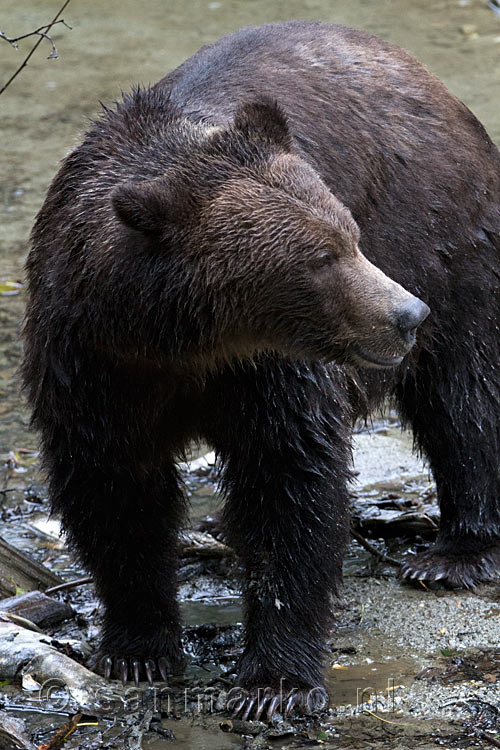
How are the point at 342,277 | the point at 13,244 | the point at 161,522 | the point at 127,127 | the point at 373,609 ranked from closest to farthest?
the point at 342,277 → the point at 127,127 → the point at 161,522 → the point at 373,609 → the point at 13,244

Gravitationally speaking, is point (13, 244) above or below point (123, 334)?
below

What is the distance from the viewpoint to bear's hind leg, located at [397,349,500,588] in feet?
19.3

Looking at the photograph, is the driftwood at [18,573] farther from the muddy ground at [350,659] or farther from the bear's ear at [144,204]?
the bear's ear at [144,204]

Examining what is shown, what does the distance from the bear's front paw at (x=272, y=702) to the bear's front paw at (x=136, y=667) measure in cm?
46

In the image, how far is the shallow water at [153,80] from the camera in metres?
5.63

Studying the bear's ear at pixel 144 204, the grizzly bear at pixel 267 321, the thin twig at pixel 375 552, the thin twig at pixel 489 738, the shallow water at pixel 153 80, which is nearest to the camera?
the bear's ear at pixel 144 204

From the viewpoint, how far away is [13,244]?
1059 centimetres

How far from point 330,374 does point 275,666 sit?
1215 mm

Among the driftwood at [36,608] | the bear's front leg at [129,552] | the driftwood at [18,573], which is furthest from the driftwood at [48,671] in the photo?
the driftwood at [18,573]

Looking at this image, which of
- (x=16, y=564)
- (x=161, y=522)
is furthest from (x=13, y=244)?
(x=161, y=522)

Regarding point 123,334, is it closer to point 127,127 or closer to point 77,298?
point 77,298

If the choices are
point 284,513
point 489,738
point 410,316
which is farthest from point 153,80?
point 489,738

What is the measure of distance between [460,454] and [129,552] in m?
1.85

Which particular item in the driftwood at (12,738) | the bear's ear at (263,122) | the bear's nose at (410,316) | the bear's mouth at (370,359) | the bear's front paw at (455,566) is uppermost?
the bear's ear at (263,122)
